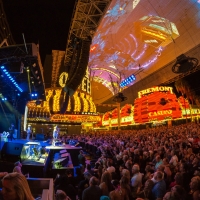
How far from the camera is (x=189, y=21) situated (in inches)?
1072

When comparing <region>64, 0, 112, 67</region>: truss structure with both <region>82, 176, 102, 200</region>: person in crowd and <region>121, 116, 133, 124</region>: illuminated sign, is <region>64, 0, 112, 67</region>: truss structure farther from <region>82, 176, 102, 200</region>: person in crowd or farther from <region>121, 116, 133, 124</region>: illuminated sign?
<region>121, 116, 133, 124</region>: illuminated sign

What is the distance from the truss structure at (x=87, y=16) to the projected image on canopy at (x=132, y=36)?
11.8m

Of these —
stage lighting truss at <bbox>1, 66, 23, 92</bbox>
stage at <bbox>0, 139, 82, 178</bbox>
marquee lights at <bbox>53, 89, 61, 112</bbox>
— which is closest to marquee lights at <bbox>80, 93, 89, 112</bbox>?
marquee lights at <bbox>53, 89, 61, 112</bbox>

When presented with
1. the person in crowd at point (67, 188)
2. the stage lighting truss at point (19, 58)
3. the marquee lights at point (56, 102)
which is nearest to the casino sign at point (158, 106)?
the marquee lights at point (56, 102)

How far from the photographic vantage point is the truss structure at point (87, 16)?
14.2 m

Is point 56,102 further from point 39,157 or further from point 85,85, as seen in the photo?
point 39,157

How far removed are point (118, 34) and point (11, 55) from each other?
97.1ft

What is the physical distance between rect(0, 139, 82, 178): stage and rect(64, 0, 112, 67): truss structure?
8.95 metres

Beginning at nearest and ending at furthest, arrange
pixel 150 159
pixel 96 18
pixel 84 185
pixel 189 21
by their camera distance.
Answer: pixel 84 185 < pixel 150 159 < pixel 96 18 < pixel 189 21

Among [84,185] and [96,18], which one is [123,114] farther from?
[84,185]

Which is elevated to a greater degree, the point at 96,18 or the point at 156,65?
the point at 156,65

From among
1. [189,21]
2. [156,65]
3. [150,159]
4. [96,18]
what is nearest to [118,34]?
[156,65]

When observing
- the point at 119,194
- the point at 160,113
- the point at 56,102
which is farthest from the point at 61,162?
the point at 56,102

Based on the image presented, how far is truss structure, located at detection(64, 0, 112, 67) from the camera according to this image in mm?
14180
